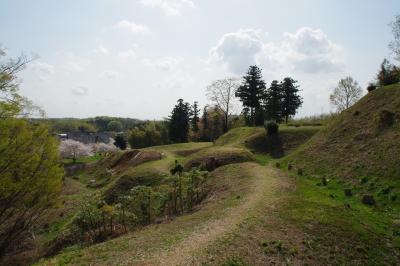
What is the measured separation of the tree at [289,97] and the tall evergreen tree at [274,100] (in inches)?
29.5

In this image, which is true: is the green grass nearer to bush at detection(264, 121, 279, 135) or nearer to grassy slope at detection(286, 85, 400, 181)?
grassy slope at detection(286, 85, 400, 181)

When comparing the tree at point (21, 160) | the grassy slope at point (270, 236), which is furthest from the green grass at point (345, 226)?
the tree at point (21, 160)

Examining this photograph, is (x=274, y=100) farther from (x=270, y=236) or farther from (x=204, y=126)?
(x=270, y=236)

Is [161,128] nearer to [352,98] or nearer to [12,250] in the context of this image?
[352,98]

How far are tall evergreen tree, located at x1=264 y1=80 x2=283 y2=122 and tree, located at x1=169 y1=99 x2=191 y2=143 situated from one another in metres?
18.2

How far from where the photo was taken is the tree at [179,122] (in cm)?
7031

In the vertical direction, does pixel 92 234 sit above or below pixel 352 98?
below

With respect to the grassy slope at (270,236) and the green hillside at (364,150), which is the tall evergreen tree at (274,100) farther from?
the grassy slope at (270,236)

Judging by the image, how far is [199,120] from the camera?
78000 mm

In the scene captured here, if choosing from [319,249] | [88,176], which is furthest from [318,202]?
[88,176]

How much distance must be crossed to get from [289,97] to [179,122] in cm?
2337

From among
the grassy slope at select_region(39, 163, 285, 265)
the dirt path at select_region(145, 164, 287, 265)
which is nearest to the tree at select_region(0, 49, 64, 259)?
the grassy slope at select_region(39, 163, 285, 265)

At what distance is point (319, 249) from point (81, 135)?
142 meters

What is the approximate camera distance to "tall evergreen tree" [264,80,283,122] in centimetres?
5906
